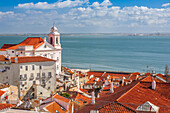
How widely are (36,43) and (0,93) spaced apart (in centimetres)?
2034

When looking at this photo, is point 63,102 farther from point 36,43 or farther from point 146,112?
point 36,43

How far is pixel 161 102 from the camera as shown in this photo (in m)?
11.3

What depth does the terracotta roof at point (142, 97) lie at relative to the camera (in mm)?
10988

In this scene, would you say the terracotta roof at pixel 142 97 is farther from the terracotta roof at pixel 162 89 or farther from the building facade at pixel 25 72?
the building facade at pixel 25 72

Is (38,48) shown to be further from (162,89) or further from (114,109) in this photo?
(114,109)

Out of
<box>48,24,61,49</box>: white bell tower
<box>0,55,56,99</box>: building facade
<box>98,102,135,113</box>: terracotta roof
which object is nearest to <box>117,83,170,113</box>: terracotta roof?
<box>98,102,135,113</box>: terracotta roof

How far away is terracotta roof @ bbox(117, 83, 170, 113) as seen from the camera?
36.1 feet

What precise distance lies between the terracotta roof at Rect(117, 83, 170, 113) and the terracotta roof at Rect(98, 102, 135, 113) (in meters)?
0.60

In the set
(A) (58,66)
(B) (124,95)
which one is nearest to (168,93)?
(B) (124,95)

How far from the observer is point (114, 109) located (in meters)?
9.63

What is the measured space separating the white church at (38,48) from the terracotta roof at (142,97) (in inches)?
954

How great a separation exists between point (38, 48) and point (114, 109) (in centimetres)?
2796

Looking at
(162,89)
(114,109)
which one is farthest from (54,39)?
(114,109)

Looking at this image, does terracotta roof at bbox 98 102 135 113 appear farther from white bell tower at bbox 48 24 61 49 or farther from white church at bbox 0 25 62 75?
white bell tower at bbox 48 24 61 49
